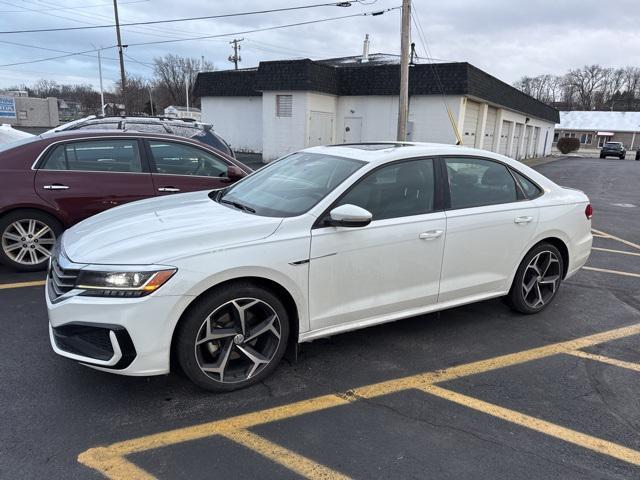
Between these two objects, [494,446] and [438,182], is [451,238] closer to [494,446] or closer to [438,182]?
[438,182]

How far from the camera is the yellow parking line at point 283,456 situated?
2.47 metres

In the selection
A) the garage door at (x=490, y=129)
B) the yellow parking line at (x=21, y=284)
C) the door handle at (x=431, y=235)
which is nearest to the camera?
the door handle at (x=431, y=235)

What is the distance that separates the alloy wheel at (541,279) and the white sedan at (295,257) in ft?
0.07

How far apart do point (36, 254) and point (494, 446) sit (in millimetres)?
5107

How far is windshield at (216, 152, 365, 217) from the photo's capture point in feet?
11.4

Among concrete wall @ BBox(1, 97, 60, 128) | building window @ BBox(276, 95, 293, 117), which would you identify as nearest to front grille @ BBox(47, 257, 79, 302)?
building window @ BBox(276, 95, 293, 117)

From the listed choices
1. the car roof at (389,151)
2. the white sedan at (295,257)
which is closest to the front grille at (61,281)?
the white sedan at (295,257)

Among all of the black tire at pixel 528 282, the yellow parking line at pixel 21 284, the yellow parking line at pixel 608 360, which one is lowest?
the yellow parking line at pixel 608 360

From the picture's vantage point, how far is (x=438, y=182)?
3.93 metres

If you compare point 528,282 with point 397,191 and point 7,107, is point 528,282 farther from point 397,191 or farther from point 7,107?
point 7,107

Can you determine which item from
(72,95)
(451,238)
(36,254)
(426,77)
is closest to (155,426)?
(451,238)

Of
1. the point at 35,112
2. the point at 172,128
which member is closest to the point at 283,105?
the point at 172,128

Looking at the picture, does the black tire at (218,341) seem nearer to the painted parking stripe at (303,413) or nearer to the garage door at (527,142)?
the painted parking stripe at (303,413)

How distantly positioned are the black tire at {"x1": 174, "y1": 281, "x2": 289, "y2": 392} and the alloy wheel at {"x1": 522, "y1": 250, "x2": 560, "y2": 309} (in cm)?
258
